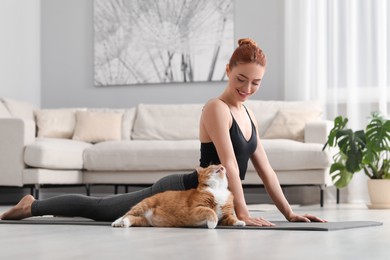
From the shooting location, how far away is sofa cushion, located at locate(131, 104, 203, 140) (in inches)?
268

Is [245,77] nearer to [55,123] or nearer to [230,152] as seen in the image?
[230,152]

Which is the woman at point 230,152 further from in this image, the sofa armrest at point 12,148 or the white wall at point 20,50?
the white wall at point 20,50

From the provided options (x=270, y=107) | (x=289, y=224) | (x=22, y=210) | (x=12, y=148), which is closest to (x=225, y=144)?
(x=289, y=224)

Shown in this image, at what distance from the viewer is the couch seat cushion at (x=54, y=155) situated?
591cm

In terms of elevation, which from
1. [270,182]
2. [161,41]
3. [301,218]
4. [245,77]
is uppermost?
[161,41]

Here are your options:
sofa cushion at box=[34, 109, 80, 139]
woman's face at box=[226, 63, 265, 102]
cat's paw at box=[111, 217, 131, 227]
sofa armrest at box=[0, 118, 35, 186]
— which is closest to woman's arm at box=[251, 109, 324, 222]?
woman's face at box=[226, 63, 265, 102]

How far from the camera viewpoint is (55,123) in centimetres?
699

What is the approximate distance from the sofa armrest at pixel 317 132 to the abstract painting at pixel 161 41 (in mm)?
1440

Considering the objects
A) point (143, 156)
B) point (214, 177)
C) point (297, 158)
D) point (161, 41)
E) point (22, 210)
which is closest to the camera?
point (214, 177)

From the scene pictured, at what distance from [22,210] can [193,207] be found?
2.90 feet

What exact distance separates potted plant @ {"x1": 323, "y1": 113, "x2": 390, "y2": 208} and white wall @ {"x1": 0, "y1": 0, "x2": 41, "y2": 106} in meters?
3.20

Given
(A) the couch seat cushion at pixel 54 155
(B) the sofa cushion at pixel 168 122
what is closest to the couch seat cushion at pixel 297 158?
(B) the sofa cushion at pixel 168 122

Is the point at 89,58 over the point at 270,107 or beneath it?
over

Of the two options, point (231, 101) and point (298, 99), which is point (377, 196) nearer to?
point (298, 99)
